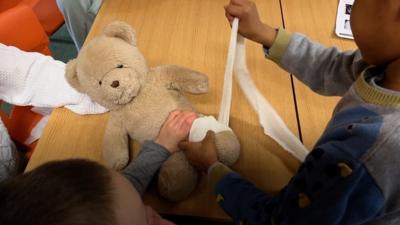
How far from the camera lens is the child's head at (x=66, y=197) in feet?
0.98

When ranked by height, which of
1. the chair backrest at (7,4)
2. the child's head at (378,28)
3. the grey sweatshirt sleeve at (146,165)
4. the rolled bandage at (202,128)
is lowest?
the chair backrest at (7,4)

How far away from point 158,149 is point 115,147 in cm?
8

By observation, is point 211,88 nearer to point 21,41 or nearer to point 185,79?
point 185,79

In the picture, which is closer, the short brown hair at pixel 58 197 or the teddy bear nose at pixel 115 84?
the short brown hair at pixel 58 197

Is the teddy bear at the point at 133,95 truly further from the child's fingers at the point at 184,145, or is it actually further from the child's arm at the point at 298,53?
the child's arm at the point at 298,53

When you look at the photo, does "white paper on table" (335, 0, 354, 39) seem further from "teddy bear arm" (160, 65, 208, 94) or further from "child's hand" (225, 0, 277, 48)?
"teddy bear arm" (160, 65, 208, 94)

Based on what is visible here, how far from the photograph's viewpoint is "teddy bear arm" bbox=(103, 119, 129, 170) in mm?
612

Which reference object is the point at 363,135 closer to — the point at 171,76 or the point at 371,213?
the point at 371,213

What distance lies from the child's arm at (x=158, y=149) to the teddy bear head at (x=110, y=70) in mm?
84

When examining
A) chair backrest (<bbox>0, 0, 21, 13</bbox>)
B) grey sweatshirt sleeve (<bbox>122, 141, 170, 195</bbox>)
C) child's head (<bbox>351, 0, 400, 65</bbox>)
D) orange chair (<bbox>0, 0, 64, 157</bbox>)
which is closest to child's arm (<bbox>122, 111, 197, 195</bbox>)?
grey sweatshirt sleeve (<bbox>122, 141, 170, 195</bbox>)

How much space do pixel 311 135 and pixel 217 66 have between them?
0.26 m

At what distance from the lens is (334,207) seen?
0.38m

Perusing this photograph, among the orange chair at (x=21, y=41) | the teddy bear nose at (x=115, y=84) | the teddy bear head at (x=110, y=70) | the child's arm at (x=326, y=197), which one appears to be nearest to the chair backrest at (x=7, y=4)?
the orange chair at (x=21, y=41)

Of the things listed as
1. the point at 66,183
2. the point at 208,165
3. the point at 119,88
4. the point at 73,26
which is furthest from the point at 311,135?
the point at 73,26
